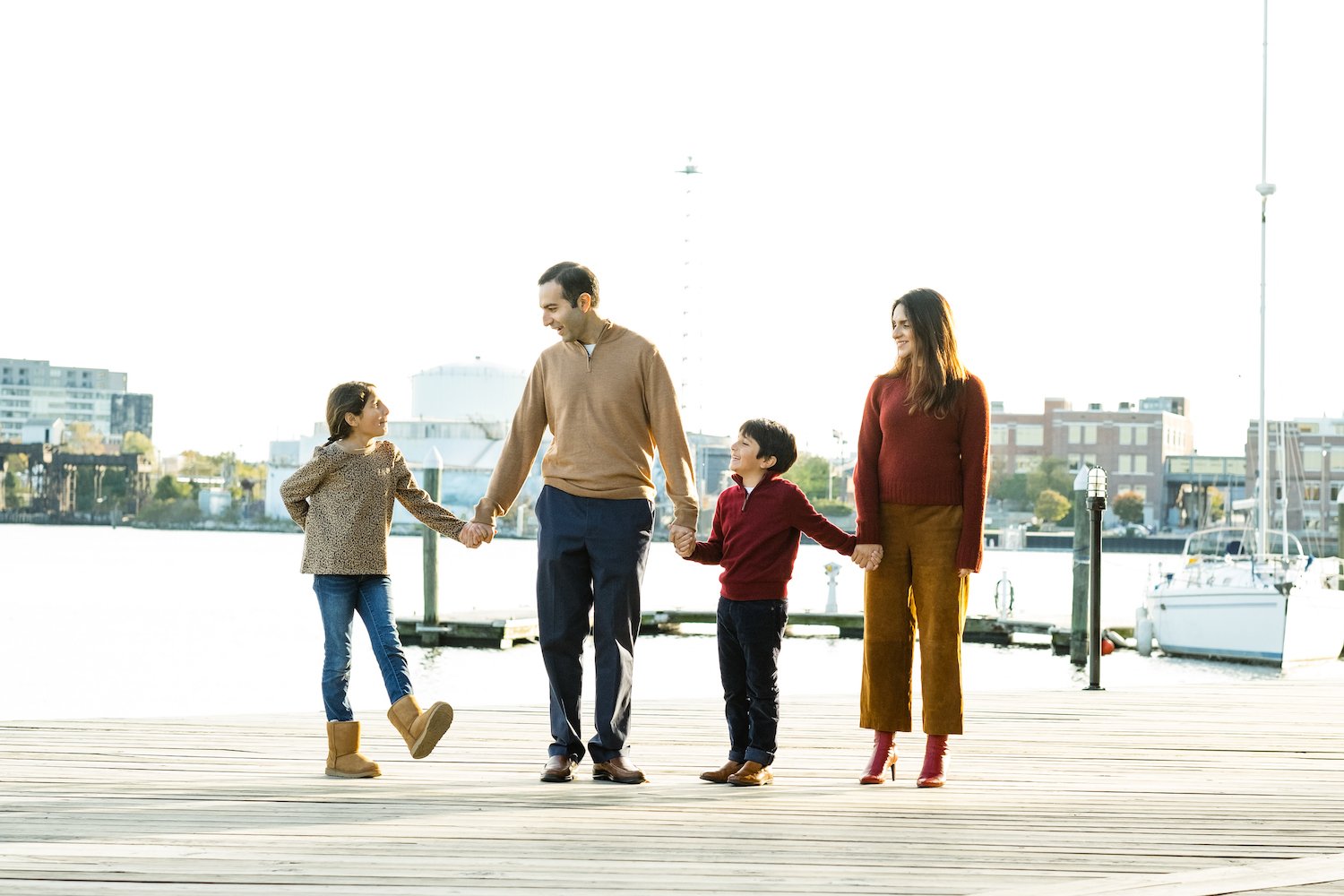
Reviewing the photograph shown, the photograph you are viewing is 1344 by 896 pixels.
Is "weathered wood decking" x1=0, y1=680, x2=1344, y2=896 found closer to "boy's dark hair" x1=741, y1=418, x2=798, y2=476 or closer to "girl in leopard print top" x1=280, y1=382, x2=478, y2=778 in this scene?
"girl in leopard print top" x1=280, y1=382, x2=478, y2=778

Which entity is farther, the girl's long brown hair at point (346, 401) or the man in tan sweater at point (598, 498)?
the girl's long brown hair at point (346, 401)

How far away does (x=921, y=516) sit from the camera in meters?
4.98

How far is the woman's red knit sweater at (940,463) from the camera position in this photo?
4945 mm

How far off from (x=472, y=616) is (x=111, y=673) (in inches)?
224

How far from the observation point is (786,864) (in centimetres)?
372

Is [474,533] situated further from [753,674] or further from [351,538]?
[753,674]

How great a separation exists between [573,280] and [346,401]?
889mm

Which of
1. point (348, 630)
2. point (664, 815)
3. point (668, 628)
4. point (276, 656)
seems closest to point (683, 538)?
point (664, 815)

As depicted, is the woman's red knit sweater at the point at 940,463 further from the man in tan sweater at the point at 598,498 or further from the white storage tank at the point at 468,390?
the white storage tank at the point at 468,390

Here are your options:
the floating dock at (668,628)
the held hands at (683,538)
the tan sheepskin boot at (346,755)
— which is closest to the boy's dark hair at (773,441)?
the held hands at (683,538)

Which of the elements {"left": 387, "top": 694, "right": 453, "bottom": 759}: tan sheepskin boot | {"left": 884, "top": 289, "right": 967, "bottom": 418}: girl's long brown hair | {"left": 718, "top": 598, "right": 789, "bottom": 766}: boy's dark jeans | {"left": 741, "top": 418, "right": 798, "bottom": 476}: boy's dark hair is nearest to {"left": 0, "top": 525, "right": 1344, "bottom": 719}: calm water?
{"left": 387, "top": 694, "right": 453, "bottom": 759}: tan sheepskin boot

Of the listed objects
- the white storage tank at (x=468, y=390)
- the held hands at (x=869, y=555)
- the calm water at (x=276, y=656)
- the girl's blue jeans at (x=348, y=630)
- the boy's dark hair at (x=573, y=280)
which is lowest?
the calm water at (x=276, y=656)

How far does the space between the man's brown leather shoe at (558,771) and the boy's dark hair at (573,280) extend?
1481 mm

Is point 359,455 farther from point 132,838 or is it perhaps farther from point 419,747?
point 132,838
